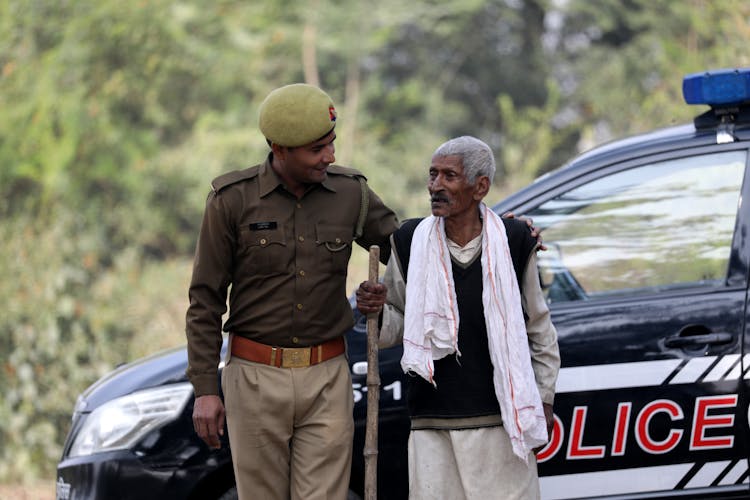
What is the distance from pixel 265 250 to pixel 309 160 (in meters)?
0.30

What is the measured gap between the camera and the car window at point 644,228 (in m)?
4.25

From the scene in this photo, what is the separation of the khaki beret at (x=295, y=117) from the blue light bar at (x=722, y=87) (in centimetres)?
152

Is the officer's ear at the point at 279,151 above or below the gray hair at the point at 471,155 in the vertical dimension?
above

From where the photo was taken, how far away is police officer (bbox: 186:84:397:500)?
3.49m

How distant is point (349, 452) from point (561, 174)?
4.44ft

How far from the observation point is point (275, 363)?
138 inches

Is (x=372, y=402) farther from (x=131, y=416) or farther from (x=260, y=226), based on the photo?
(x=131, y=416)

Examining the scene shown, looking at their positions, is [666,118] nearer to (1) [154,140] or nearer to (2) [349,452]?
(1) [154,140]

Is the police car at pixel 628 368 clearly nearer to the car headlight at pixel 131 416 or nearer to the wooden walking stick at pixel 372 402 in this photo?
Result: the car headlight at pixel 131 416

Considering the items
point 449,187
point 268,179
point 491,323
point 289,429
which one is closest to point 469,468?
point 491,323

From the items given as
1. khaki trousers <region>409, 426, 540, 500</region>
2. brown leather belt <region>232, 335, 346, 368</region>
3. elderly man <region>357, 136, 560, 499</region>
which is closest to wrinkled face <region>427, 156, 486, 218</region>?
elderly man <region>357, 136, 560, 499</region>

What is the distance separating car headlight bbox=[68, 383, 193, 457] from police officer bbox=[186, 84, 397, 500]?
2.05 ft

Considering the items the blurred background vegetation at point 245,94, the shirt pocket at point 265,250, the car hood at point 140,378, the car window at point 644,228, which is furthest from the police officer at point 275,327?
the blurred background vegetation at point 245,94

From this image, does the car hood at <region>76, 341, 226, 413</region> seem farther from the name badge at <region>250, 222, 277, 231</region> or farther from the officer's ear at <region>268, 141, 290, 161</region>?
the officer's ear at <region>268, 141, 290, 161</region>
